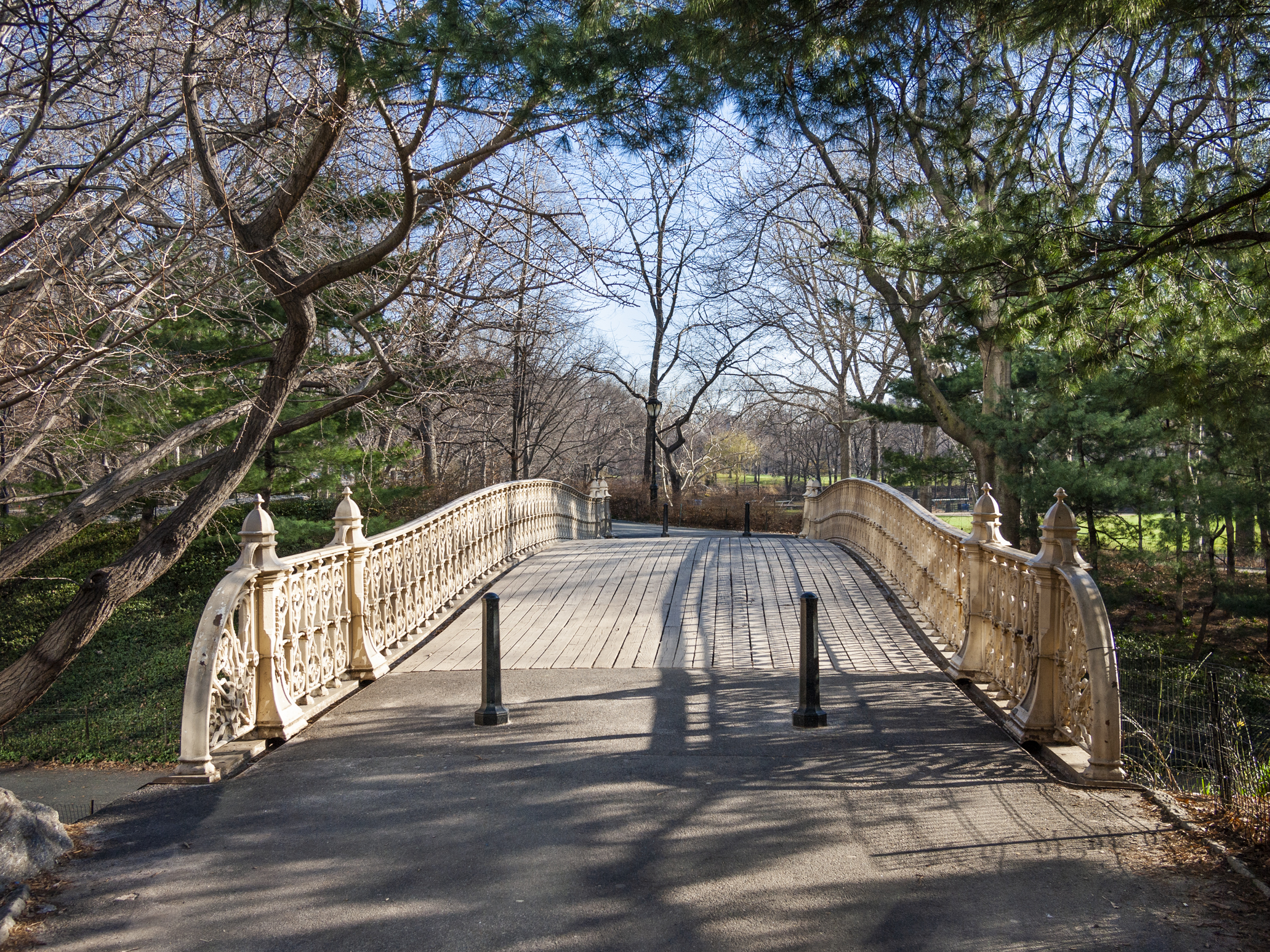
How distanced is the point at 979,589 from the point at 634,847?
13.7 feet

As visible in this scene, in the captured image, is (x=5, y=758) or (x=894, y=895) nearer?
(x=894, y=895)

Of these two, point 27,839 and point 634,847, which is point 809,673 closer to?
point 634,847

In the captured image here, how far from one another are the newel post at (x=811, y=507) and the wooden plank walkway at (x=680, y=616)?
7968 mm

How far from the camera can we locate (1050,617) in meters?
5.72

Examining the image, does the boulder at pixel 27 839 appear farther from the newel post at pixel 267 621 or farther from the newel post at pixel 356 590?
the newel post at pixel 356 590

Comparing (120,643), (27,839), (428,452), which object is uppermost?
(428,452)

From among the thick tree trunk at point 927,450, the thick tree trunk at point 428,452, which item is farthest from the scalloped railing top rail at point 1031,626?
the thick tree trunk at point 927,450

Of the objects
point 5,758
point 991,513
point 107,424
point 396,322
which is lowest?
point 5,758

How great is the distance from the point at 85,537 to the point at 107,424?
30.2ft

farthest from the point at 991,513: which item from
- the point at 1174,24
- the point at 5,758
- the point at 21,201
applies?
the point at 5,758

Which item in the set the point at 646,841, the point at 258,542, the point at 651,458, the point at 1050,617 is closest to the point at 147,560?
the point at 258,542

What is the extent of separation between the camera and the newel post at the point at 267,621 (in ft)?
19.3

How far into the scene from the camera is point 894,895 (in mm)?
3861

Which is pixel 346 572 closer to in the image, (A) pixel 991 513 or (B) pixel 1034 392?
(A) pixel 991 513
